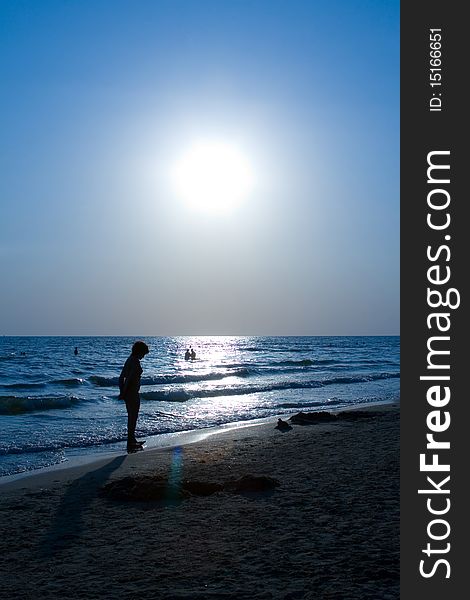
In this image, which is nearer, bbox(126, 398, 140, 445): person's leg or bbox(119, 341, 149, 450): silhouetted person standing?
bbox(119, 341, 149, 450): silhouetted person standing

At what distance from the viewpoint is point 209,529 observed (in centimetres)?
548

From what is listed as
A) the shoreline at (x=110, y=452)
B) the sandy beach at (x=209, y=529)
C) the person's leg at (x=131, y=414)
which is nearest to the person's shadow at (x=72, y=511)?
the sandy beach at (x=209, y=529)

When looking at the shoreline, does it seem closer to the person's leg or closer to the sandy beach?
the sandy beach

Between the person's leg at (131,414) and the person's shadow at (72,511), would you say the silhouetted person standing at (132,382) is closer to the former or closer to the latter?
the person's leg at (131,414)

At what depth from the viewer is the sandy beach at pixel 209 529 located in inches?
163

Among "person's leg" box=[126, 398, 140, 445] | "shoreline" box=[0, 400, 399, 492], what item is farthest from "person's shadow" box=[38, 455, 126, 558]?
"person's leg" box=[126, 398, 140, 445]

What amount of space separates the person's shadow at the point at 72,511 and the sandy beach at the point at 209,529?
2cm

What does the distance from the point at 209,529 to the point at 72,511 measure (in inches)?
74.3

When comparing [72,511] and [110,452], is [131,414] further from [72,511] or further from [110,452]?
[72,511]

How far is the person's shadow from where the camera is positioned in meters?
5.26

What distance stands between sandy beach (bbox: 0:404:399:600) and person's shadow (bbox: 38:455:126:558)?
20 mm

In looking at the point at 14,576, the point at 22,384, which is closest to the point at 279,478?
the point at 14,576

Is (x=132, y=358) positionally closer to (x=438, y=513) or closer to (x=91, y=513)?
(x=91, y=513)

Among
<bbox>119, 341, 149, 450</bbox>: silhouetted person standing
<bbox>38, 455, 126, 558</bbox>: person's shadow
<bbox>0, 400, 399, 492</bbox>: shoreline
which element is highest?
<bbox>119, 341, 149, 450</bbox>: silhouetted person standing
